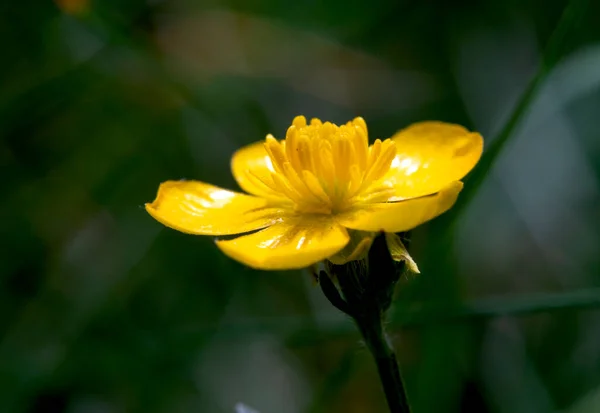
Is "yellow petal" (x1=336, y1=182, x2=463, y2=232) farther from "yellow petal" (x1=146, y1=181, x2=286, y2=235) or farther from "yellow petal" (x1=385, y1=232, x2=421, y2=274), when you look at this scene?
"yellow petal" (x1=146, y1=181, x2=286, y2=235)

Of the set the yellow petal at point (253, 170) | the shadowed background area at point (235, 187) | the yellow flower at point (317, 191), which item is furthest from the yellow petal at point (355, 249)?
the shadowed background area at point (235, 187)

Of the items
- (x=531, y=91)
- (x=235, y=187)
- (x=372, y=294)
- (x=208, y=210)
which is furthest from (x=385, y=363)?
(x=235, y=187)

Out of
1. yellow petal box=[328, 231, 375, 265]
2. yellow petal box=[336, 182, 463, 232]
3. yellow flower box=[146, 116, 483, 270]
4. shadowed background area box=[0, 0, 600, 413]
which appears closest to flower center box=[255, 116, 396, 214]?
yellow flower box=[146, 116, 483, 270]

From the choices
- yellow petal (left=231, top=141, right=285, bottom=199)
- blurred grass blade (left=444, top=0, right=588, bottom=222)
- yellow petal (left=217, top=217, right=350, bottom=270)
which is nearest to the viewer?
yellow petal (left=217, top=217, right=350, bottom=270)

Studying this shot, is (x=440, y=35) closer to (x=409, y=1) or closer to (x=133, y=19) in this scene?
(x=409, y=1)

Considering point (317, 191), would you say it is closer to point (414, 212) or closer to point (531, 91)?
point (414, 212)

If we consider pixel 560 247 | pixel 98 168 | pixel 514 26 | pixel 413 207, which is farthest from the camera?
pixel 514 26

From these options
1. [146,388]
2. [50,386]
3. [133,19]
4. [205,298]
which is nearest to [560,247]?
[205,298]
